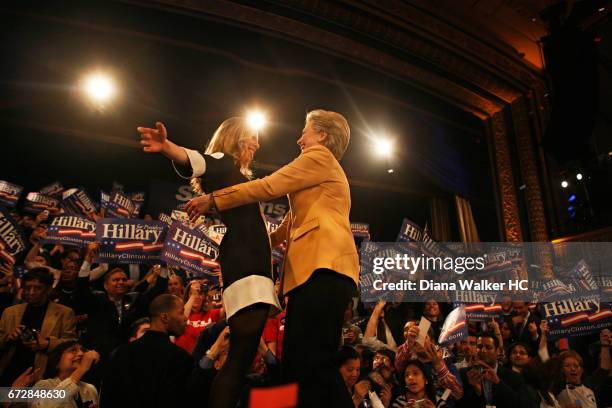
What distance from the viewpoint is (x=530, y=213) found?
723 centimetres

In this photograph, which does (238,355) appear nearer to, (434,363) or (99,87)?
(434,363)

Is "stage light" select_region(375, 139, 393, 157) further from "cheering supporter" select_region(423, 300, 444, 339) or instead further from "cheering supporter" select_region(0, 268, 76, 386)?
"cheering supporter" select_region(0, 268, 76, 386)

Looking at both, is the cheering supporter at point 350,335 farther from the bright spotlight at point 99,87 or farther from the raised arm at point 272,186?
the bright spotlight at point 99,87

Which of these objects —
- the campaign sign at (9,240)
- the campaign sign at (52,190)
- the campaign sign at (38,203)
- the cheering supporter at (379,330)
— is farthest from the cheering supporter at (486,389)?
the campaign sign at (52,190)

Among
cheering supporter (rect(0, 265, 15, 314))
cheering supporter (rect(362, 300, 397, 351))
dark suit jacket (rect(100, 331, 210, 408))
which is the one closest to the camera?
dark suit jacket (rect(100, 331, 210, 408))

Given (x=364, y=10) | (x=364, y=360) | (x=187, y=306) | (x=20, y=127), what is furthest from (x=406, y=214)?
(x=20, y=127)

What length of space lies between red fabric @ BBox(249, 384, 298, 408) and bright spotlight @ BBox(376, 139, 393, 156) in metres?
6.35

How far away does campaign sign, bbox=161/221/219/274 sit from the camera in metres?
4.43

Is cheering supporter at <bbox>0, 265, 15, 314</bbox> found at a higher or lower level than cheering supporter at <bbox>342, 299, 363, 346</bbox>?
higher

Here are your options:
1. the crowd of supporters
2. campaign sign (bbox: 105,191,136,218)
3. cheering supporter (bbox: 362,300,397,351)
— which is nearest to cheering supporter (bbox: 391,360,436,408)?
the crowd of supporters

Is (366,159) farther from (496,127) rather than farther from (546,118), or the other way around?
(546,118)

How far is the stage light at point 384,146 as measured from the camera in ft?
24.3

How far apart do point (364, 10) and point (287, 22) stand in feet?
3.86

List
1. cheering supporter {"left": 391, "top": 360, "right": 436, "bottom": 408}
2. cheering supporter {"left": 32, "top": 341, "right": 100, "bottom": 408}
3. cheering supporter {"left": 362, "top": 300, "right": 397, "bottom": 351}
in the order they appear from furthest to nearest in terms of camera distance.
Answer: cheering supporter {"left": 362, "top": 300, "right": 397, "bottom": 351} → cheering supporter {"left": 391, "top": 360, "right": 436, "bottom": 408} → cheering supporter {"left": 32, "top": 341, "right": 100, "bottom": 408}
